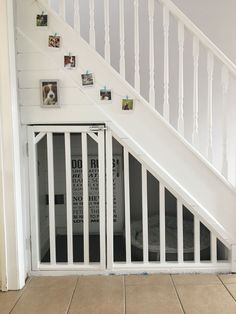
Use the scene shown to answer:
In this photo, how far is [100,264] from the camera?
2662 mm

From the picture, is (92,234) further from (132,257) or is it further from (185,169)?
(185,169)

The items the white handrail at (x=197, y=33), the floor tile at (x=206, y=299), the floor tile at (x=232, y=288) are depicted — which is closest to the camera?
the floor tile at (x=206, y=299)

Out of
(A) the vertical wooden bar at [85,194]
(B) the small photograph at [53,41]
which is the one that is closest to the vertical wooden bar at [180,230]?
(A) the vertical wooden bar at [85,194]

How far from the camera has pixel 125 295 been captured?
2318 mm

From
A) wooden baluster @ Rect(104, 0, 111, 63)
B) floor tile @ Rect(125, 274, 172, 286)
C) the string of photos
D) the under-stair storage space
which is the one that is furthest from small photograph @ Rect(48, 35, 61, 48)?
floor tile @ Rect(125, 274, 172, 286)

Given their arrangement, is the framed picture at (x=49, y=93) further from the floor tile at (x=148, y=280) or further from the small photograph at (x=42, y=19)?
the floor tile at (x=148, y=280)

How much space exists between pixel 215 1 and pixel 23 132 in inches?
83.6

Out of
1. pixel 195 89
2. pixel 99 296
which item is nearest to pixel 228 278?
pixel 99 296

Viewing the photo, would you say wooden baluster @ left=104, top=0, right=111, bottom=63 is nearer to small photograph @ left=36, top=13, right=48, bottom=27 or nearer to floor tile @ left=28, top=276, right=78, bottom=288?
small photograph @ left=36, top=13, right=48, bottom=27

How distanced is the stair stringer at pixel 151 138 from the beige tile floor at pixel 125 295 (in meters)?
0.43

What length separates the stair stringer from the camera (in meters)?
2.53

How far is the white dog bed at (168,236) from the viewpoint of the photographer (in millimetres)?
2855

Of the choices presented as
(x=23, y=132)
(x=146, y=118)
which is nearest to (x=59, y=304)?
(x=23, y=132)

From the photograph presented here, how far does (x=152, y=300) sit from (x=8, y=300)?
2.89ft
